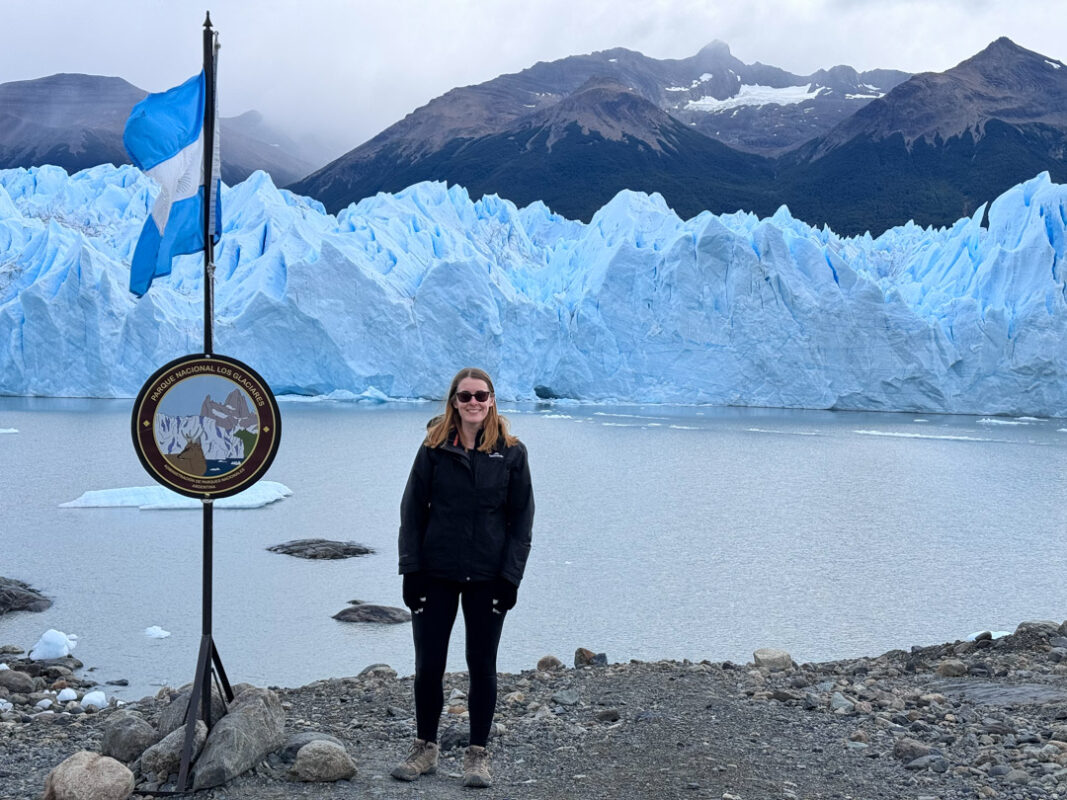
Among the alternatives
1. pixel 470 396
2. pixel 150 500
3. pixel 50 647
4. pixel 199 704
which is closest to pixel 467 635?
pixel 470 396

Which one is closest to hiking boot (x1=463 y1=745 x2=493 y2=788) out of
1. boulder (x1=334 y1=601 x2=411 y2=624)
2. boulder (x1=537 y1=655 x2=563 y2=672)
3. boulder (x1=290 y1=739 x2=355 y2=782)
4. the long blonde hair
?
boulder (x1=290 y1=739 x2=355 y2=782)

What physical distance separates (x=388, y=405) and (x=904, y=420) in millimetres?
15607

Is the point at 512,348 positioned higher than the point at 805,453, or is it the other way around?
the point at 512,348

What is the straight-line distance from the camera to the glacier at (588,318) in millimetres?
28047

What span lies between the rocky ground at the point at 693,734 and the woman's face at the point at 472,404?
3.48 ft

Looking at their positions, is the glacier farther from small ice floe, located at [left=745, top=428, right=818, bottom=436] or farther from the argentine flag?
the argentine flag


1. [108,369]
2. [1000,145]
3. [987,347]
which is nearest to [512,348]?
[108,369]

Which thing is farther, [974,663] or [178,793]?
[974,663]

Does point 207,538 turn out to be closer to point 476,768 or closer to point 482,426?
point 482,426

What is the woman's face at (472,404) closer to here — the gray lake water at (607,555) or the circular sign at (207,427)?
the circular sign at (207,427)

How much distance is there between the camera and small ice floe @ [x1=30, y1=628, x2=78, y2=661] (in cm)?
631

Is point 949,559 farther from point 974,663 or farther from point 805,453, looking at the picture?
point 805,453

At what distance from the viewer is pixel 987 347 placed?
2834 cm

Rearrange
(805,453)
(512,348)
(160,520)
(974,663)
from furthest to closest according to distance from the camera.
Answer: (512,348) < (805,453) < (160,520) < (974,663)
